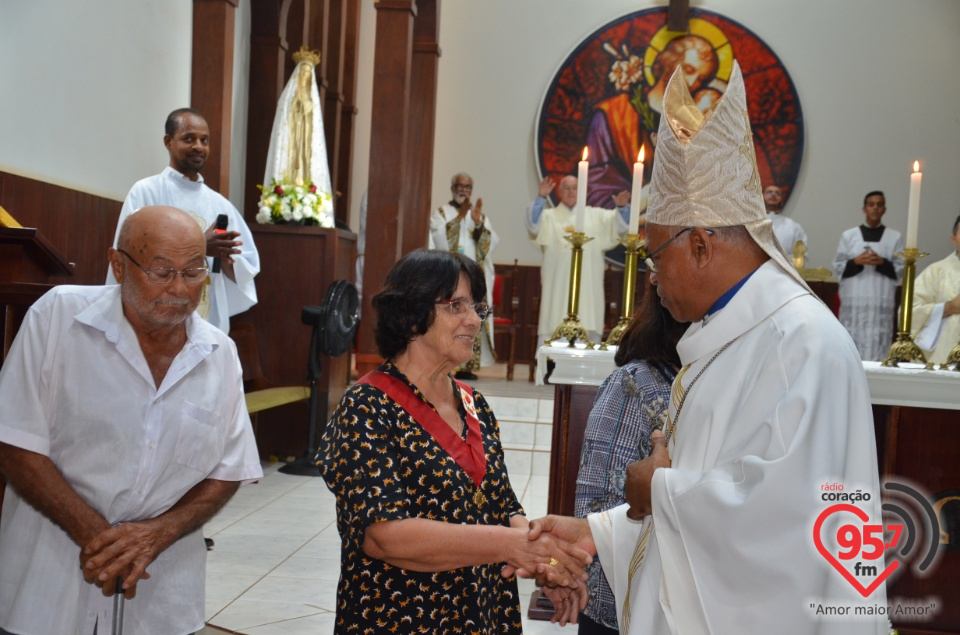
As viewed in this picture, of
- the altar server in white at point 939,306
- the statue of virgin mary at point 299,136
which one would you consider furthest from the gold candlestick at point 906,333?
the statue of virgin mary at point 299,136

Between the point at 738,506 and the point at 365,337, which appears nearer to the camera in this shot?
the point at 738,506

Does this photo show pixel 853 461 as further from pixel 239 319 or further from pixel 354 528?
pixel 239 319

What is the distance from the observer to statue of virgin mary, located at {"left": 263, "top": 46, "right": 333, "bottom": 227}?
8.18 metres

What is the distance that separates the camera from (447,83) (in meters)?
12.6

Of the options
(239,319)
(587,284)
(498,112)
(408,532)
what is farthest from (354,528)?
(498,112)

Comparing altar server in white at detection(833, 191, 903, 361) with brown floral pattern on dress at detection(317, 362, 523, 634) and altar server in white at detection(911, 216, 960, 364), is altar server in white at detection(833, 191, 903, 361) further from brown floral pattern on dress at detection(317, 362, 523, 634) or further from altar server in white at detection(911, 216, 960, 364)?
brown floral pattern on dress at detection(317, 362, 523, 634)

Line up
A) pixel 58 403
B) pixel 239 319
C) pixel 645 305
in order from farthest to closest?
pixel 239 319 → pixel 645 305 → pixel 58 403

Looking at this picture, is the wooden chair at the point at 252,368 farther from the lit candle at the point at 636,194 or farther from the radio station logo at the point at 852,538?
the radio station logo at the point at 852,538

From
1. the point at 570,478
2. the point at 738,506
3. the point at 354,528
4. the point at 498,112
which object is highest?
the point at 498,112

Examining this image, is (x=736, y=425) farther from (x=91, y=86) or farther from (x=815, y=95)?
(x=815, y=95)

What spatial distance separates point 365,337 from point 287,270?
1.36 metres

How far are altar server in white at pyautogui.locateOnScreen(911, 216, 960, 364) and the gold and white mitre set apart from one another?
15.2 feet

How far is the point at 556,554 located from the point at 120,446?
3.12 ft

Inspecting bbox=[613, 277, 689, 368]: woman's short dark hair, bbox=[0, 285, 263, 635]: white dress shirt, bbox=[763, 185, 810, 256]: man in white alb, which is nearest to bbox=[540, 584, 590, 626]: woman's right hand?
bbox=[613, 277, 689, 368]: woman's short dark hair
